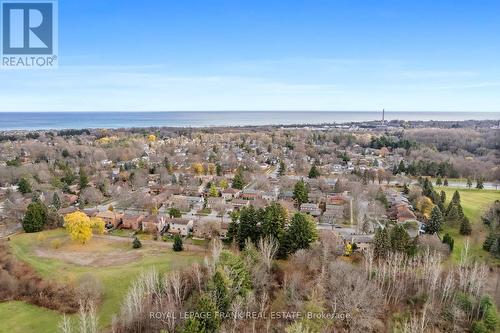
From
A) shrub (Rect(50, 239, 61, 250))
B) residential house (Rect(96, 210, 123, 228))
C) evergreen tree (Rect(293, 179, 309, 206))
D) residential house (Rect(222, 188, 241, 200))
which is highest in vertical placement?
evergreen tree (Rect(293, 179, 309, 206))

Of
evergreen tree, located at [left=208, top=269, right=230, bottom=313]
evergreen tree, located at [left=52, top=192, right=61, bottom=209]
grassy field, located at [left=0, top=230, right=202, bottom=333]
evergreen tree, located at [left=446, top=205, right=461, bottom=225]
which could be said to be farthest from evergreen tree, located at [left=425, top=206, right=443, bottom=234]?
evergreen tree, located at [left=52, top=192, right=61, bottom=209]

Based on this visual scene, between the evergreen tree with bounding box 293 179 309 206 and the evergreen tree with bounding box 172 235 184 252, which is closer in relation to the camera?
the evergreen tree with bounding box 172 235 184 252

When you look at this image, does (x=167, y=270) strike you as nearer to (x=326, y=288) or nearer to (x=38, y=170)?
(x=326, y=288)

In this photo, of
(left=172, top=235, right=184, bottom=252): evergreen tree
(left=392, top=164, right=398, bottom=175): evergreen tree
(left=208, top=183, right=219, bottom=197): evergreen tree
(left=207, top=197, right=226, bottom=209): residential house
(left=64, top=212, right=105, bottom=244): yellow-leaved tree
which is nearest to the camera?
(left=172, top=235, right=184, bottom=252): evergreen tree

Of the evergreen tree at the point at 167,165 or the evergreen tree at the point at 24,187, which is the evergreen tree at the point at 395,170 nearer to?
the evergreen tree at the point at 167,165

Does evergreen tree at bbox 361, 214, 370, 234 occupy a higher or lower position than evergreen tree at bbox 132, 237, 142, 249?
higher

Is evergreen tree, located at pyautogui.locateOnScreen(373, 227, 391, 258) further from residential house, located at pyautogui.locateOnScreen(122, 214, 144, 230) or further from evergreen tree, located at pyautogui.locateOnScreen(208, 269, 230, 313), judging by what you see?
residential house, located at pyautogui.locateOnScreen(122, 214, 144, 230)
